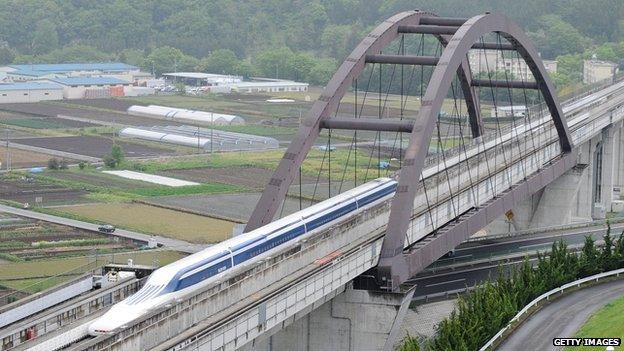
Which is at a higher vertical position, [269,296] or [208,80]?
[208,80]

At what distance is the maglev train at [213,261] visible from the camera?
127 ft

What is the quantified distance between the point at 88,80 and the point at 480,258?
114433 mm

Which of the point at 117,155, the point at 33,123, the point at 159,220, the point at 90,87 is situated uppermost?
the point at 90,87

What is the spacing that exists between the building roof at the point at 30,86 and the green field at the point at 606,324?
123 m

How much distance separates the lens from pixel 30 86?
171000 mm

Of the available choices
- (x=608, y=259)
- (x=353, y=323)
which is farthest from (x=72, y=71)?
(x=353, y=323)

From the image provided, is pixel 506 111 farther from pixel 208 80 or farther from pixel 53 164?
pixel 53 164

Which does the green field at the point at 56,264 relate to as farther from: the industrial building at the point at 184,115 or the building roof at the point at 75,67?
the building roof at the point at 75,67

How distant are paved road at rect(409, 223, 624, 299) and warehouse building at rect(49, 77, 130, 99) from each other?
3987 inches

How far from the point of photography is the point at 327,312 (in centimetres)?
5038

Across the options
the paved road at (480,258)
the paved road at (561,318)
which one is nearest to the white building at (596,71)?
the paved road at (480,258)

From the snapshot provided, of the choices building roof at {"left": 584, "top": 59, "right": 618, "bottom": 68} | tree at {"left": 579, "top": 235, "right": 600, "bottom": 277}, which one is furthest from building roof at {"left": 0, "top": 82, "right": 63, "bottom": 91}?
tree at {"left": 579, "top": 235, "right": 600, "bottom": 277}

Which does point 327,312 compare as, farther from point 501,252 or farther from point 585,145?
point 585,145

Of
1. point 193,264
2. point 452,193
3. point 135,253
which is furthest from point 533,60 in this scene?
point 193,264
